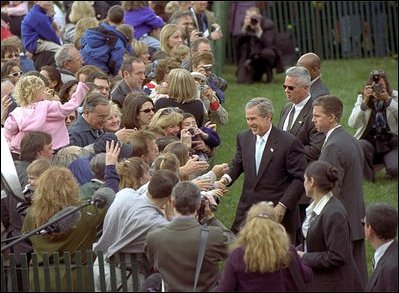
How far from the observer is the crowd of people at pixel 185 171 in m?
9.99

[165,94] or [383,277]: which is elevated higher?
[165,94]

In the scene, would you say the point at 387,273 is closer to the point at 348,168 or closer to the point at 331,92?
the point at 348,168

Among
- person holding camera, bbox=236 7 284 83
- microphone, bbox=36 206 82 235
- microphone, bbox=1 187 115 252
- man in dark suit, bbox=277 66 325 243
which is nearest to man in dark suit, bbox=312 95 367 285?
man in dark suit, bbox=277 66 325 243

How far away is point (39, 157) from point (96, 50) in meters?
6.37

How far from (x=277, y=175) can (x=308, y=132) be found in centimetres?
92

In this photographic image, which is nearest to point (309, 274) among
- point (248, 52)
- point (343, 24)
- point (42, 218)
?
point (42, 218)

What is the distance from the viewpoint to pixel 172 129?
13.6 metres

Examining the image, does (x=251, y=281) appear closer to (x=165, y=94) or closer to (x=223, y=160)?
(x=165, y=94)

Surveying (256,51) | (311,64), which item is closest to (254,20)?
(256,51)

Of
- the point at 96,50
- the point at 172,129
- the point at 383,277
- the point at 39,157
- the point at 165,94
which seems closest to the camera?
the point at 383,277

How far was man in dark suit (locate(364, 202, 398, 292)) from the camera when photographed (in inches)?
402

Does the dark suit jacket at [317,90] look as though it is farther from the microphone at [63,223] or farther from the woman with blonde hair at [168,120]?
the microphone at [63,223]

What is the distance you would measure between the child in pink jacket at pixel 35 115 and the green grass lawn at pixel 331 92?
2.71 m

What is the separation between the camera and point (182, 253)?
9906 mm
